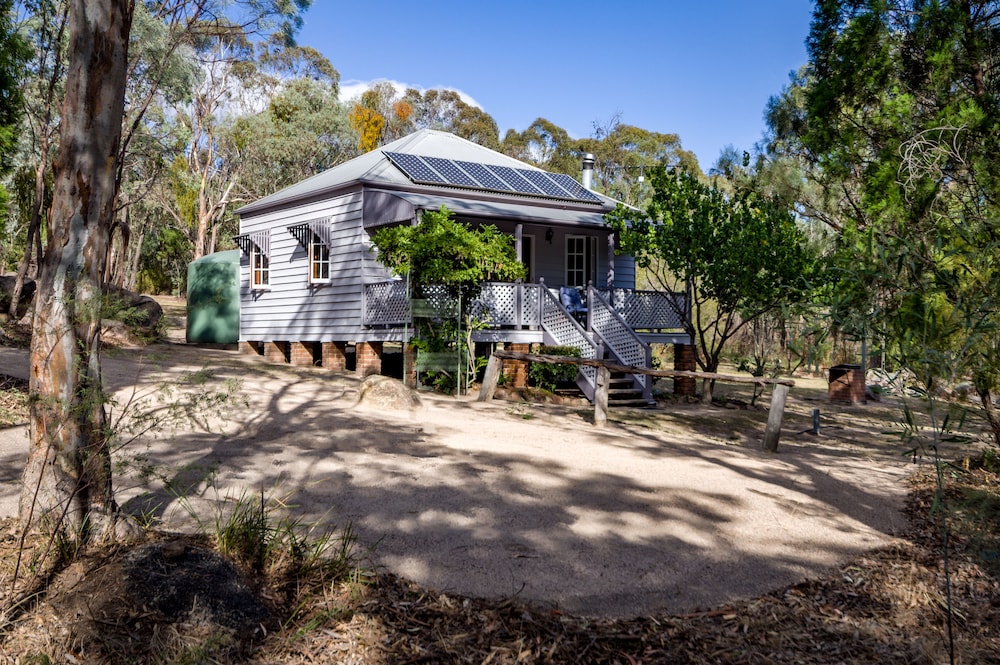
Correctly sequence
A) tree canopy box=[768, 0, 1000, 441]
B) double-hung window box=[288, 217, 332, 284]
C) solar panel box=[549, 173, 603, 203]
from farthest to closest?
solar panel box=[549, 173, 603, 203]
double-hung window box=[288, 217, 332, 284]
tree canopy box=[768, 0, 1000, 441]

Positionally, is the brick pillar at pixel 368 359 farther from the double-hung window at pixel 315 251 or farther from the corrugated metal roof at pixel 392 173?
the corrugated metal roof at pixel 392 173

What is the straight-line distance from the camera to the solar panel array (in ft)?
59.6

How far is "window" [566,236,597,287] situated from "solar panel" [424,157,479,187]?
3.31 meters

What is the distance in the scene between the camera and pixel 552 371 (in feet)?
51.0

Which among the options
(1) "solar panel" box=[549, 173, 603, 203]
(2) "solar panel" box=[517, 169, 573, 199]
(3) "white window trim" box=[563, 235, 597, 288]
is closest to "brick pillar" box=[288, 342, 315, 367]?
(3) "white window trim" box=[563, 235, 597, 288]

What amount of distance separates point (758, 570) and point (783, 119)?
1550 centimetres

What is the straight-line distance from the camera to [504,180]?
1938cm

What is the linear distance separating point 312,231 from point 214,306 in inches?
258

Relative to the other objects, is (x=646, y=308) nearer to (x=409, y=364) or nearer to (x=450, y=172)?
(x=450, y=172)

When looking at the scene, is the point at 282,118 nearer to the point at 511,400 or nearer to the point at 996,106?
the point at 511,400

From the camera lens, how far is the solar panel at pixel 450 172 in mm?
18188

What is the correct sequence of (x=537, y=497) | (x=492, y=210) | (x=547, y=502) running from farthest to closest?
(x=492, y=210) → (x=537, y=497) → (x=547, y=502)

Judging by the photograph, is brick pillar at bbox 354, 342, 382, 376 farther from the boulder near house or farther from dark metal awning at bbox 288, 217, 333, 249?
dark metal awning at bbox 288, 217, 333, 249

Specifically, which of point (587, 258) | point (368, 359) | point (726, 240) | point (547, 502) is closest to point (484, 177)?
point (587, 258)
